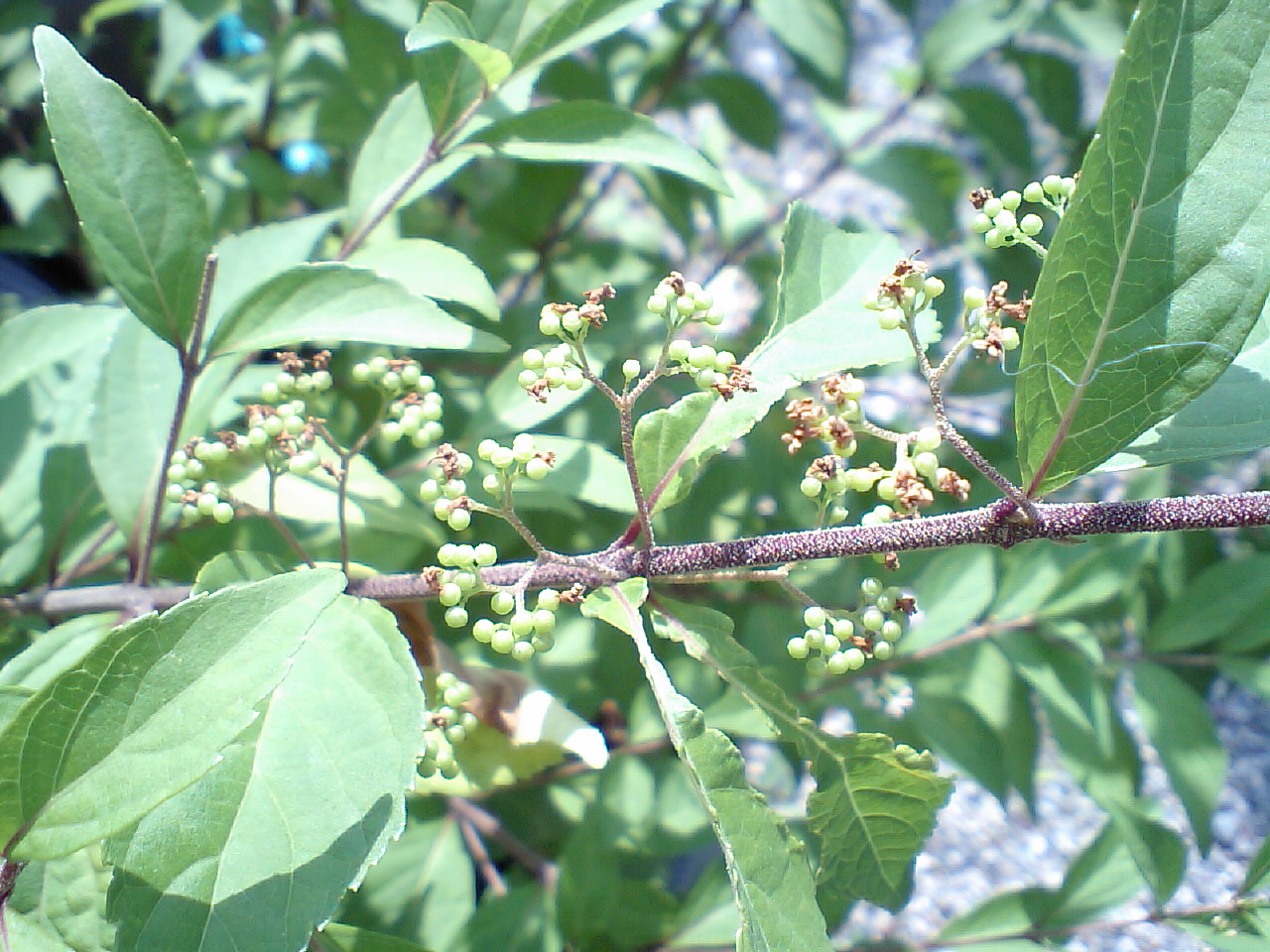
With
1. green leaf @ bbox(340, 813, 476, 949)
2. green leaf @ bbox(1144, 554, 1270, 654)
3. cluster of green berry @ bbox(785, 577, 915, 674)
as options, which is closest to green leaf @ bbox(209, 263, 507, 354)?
cluster of green berry @ bbox(785, 577, 915, 674)

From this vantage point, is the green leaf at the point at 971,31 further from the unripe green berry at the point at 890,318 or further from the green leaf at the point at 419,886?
the green leaf at the point at 419,886

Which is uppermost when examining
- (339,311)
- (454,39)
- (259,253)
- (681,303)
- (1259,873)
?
(454,39)

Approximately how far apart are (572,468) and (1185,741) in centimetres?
103

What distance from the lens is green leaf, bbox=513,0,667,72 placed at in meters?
0.92

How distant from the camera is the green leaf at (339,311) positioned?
805mm

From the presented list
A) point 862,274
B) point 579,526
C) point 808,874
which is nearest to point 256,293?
point 862,274

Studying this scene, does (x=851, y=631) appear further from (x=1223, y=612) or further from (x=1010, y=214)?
(x=1223, y=612)

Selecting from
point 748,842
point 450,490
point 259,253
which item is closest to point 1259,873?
point 748,842

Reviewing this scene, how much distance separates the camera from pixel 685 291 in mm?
755

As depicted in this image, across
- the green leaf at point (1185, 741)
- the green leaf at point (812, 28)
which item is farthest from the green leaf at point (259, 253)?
the green leaf at point (1185, 741)

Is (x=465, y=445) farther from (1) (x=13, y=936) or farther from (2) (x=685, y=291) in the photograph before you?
(1) (x=13, y=936)

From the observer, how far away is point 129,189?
0.80 m

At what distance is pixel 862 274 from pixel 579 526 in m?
0.88

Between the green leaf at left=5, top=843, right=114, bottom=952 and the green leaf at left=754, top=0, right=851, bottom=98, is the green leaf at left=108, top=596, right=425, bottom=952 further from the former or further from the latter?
the green leaf at left=754, top=0, right=851, bottom=98
